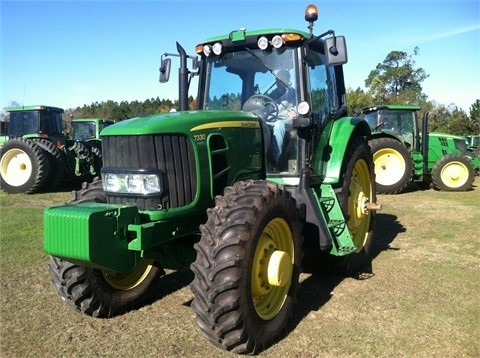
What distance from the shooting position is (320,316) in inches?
151

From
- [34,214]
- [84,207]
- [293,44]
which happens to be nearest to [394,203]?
[293,44]

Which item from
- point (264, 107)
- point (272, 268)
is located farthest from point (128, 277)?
point (264, 107)

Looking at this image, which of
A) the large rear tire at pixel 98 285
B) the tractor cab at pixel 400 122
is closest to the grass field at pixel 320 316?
the large rear tire at pixel 98 285

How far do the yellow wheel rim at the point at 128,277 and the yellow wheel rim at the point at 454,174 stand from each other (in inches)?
379

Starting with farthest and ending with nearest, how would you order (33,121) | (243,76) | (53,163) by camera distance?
(33,121) → (53,163) → (243,76)

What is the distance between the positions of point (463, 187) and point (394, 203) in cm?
316

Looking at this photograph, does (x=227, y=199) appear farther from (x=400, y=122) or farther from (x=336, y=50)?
(x=400, y=122)

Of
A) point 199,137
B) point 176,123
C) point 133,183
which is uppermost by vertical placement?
point 176,123

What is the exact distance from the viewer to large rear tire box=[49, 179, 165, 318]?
354cm

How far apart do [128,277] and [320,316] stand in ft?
5.46

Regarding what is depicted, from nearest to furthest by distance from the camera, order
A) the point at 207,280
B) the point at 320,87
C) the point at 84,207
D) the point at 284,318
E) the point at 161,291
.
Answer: the point at 207,280, the point at 84,207, the point at 284,318, the point at 161,291, the point at 320,87

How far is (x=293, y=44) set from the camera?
168 inches

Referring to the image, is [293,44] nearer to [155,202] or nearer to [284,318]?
[155,202]

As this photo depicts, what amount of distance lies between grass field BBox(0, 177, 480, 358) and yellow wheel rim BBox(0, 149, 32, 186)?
6169 mm
